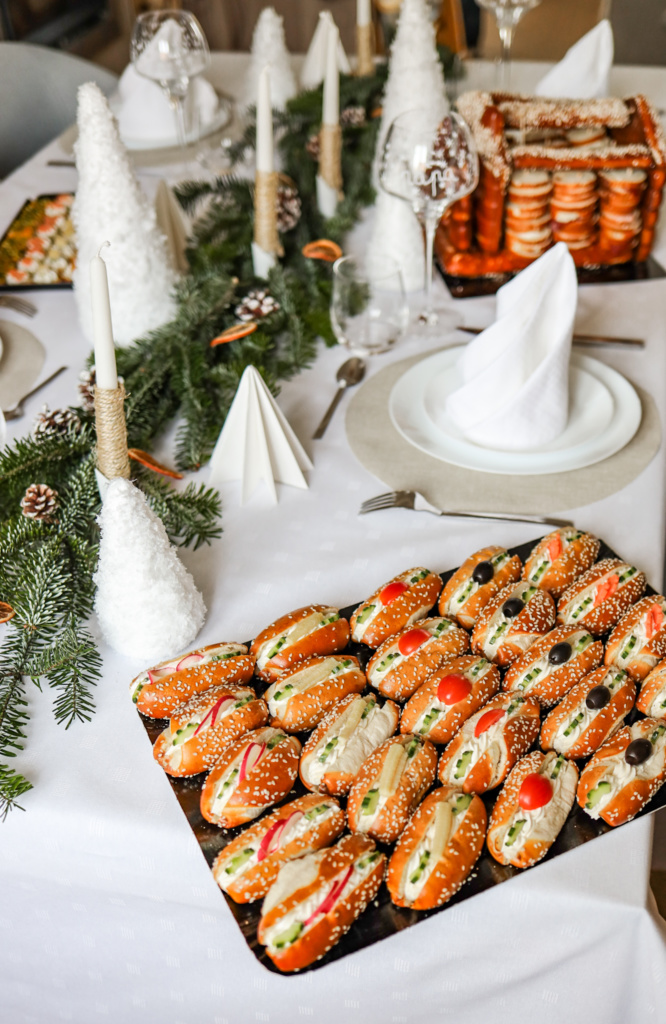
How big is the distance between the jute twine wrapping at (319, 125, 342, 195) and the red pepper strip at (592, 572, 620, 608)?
95 cm

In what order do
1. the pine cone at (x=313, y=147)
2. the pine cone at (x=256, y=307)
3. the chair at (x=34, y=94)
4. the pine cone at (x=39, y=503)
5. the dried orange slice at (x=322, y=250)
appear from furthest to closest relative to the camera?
the chair at (x=34, y=94)
the pine cone at (x=313, y=147)
the dried orange slice at (x=322, y=250)
the pine cone at (x=256, y=307)
the pine cone at (x=39, y=503)

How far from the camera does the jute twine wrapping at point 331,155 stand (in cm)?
144

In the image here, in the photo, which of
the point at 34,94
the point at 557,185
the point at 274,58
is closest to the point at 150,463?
the point at 557,185

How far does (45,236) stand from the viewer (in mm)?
1529

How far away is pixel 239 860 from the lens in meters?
0.62

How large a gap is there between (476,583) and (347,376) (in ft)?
1.50

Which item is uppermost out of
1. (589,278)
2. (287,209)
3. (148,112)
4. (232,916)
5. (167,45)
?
(167,45)

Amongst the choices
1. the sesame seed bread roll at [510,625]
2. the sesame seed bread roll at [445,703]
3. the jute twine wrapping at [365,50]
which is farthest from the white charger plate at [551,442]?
the jute twine wrapping at [365,50]

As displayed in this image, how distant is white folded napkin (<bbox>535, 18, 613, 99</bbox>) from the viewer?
1650 mm

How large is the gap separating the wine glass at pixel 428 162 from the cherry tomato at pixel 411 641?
69 centimetres

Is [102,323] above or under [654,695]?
above

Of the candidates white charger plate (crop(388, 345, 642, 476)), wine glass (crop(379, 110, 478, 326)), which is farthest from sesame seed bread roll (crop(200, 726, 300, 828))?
wine glass (crop(379, 110, 478, 326))

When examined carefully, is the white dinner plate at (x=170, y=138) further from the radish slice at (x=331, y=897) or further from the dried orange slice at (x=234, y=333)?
the radish slice at (x=331, y=897)

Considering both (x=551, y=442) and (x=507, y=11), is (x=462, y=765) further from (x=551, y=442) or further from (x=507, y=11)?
(x=507, y=11)
